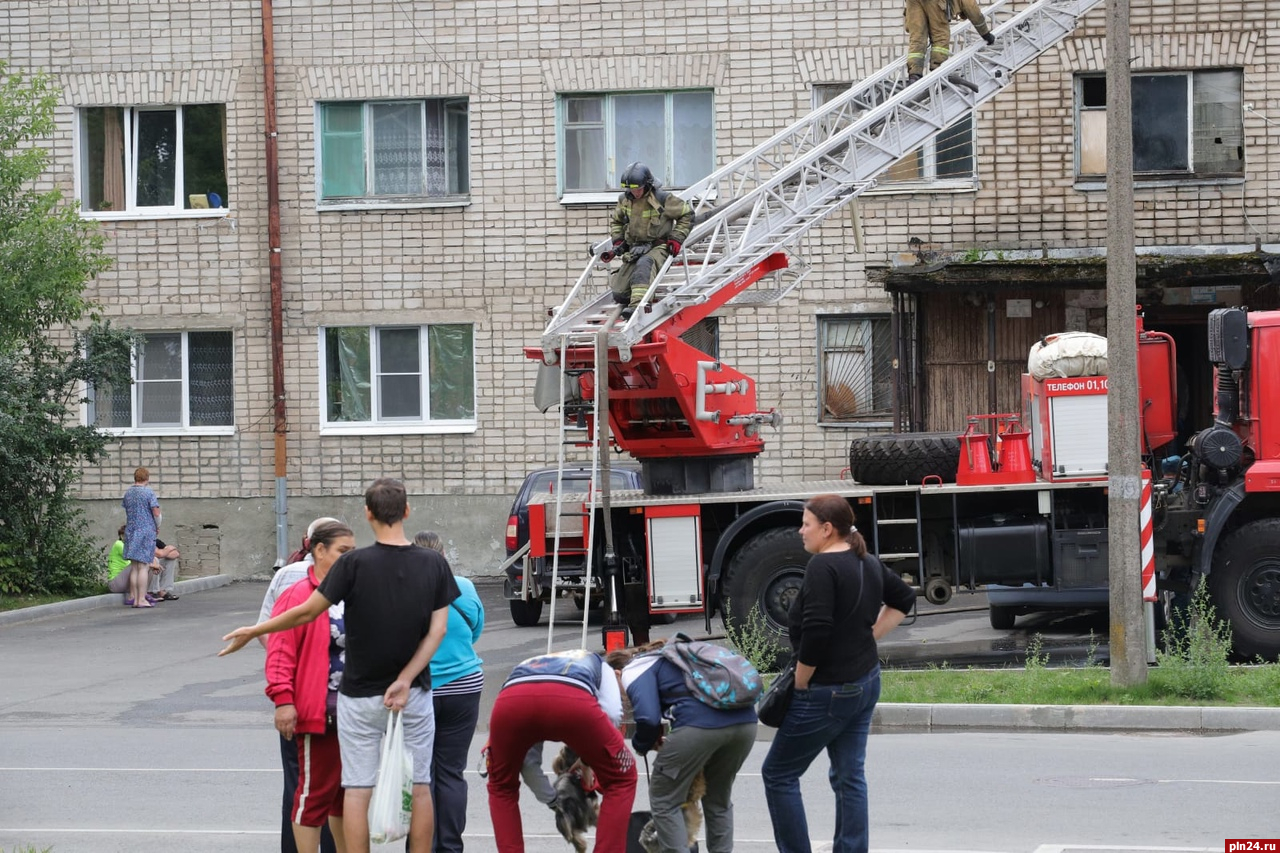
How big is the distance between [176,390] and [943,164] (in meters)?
10.9

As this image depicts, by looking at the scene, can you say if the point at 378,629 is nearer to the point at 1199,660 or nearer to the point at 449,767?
the point at 449,767

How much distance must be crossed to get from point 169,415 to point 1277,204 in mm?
15066

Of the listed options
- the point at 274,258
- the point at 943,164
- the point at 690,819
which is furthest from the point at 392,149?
the point at 690,819

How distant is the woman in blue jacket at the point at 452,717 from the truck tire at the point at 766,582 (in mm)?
6086

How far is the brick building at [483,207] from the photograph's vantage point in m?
21.0

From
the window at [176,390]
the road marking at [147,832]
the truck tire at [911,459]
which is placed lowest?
the road marking at [147,832]

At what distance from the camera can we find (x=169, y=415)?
75.5 feet

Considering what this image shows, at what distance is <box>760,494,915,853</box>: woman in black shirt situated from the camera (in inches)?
263

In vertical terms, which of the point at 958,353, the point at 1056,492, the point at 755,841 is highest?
the point at 958,353

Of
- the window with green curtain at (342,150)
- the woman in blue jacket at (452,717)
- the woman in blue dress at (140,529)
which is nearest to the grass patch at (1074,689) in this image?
the woman in blue jacket at (452,717)

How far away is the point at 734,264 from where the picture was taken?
14211mm

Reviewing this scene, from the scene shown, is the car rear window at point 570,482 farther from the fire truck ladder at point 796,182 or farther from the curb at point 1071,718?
the curb at point 1071,718

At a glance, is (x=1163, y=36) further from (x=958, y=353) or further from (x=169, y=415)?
(x=169, y=415)

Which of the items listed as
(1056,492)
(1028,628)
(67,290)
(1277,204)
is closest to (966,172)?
(1277,204)
